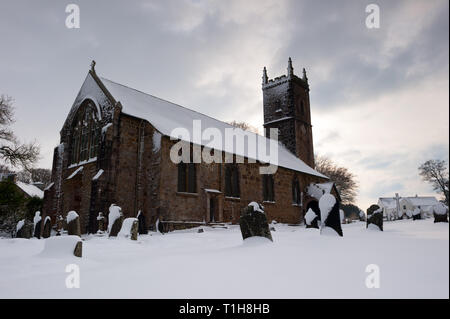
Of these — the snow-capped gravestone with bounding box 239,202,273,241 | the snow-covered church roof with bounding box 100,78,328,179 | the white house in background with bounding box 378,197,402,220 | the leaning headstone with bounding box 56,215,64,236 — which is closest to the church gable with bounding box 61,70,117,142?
the snow-covered church roof with bounding box 100,78,328,179

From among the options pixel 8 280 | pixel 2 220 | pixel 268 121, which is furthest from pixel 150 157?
pixel 268 121

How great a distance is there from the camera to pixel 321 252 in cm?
553

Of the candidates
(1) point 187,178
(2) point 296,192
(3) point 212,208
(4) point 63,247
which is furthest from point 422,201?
(4) point 63,247

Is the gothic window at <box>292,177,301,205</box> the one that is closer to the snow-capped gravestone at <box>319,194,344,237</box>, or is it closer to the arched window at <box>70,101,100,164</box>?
the arched window at <box>70,101,100,164</box>

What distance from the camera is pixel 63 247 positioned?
7.19m

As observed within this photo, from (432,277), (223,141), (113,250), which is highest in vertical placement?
(223,141)

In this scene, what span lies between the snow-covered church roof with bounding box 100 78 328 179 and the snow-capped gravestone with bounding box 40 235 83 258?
11.1 meters

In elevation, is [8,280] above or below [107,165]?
below

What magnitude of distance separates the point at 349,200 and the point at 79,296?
2054 inches

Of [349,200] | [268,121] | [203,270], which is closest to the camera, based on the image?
[203,270]

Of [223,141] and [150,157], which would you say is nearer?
[150,157]

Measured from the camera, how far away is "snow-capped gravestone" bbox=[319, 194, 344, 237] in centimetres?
963

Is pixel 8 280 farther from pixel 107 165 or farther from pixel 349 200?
pixel 349 200

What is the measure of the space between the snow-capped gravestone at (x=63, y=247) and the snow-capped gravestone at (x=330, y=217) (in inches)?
278
